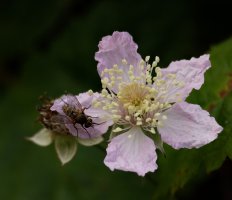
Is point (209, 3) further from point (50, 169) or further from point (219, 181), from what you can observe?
point (50, 169)

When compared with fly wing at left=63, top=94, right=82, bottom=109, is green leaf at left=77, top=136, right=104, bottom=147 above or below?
below

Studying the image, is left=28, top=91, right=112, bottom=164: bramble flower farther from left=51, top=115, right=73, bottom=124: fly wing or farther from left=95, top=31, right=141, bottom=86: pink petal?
left=95, top=31, right=141, bottom=86: pink petal

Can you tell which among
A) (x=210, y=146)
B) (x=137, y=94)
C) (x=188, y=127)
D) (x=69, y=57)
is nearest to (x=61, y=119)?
(x=137, y=94)

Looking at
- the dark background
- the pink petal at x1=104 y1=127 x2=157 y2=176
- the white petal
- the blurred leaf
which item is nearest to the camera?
the pink petal at x1=104 y1=127 x2=157 y2=176

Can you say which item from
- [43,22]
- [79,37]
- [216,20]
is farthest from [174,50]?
[43,22]

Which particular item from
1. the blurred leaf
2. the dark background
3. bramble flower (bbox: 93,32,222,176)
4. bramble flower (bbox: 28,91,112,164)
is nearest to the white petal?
bramble flower (bbox: 28,91,112,164)

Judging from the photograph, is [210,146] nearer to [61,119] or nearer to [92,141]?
[92,141]
